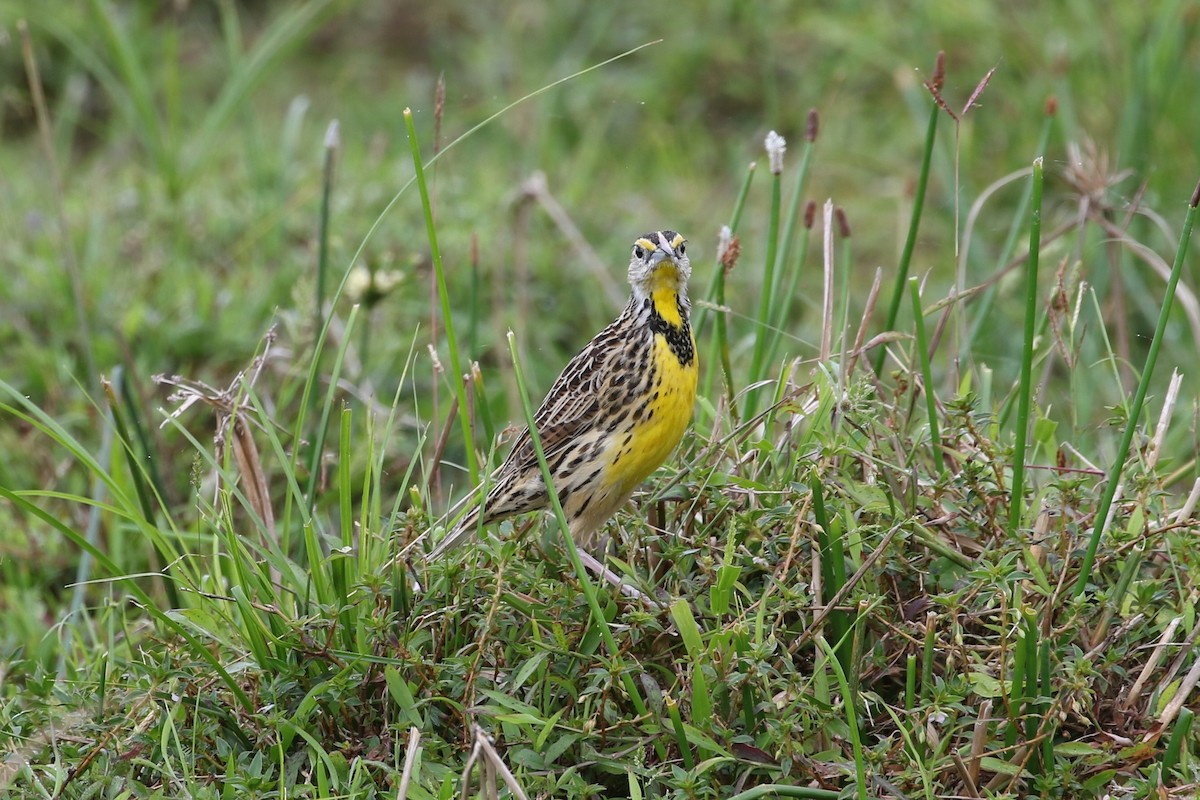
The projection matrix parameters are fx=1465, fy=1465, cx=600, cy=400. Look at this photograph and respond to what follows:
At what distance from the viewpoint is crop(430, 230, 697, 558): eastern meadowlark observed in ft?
10.8

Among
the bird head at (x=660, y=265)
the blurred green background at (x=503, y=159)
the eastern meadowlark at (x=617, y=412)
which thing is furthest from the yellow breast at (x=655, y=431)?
the blurred green background at (x=503, y=159)

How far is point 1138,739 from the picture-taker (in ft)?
9.20

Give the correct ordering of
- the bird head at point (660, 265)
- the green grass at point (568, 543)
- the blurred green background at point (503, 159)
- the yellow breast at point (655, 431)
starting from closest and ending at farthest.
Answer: the green grass at point (568, 543) < the yellow breast at point (655, 431) < the bird head at point (660, 265) < the blurred green background at point (503, 159)

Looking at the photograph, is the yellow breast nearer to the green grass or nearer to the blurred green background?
the green grass

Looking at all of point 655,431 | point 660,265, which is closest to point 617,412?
point 655,431

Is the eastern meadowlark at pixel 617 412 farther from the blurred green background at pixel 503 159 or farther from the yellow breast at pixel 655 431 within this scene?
the blurred green background at pixel 503 159

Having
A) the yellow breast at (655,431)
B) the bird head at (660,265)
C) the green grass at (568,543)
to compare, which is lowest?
the green grass at (568,543)

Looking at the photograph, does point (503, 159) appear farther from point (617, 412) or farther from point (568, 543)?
point (568, 543)

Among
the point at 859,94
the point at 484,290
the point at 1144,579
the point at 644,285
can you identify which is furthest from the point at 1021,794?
the point at 859,94

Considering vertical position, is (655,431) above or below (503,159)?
above

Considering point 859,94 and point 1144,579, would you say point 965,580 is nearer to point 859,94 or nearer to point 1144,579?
point 1144,579

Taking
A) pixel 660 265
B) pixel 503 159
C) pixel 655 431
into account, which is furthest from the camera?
pixel 503 159

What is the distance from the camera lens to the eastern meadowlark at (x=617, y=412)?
10.8 feet

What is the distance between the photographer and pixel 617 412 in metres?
3.38
